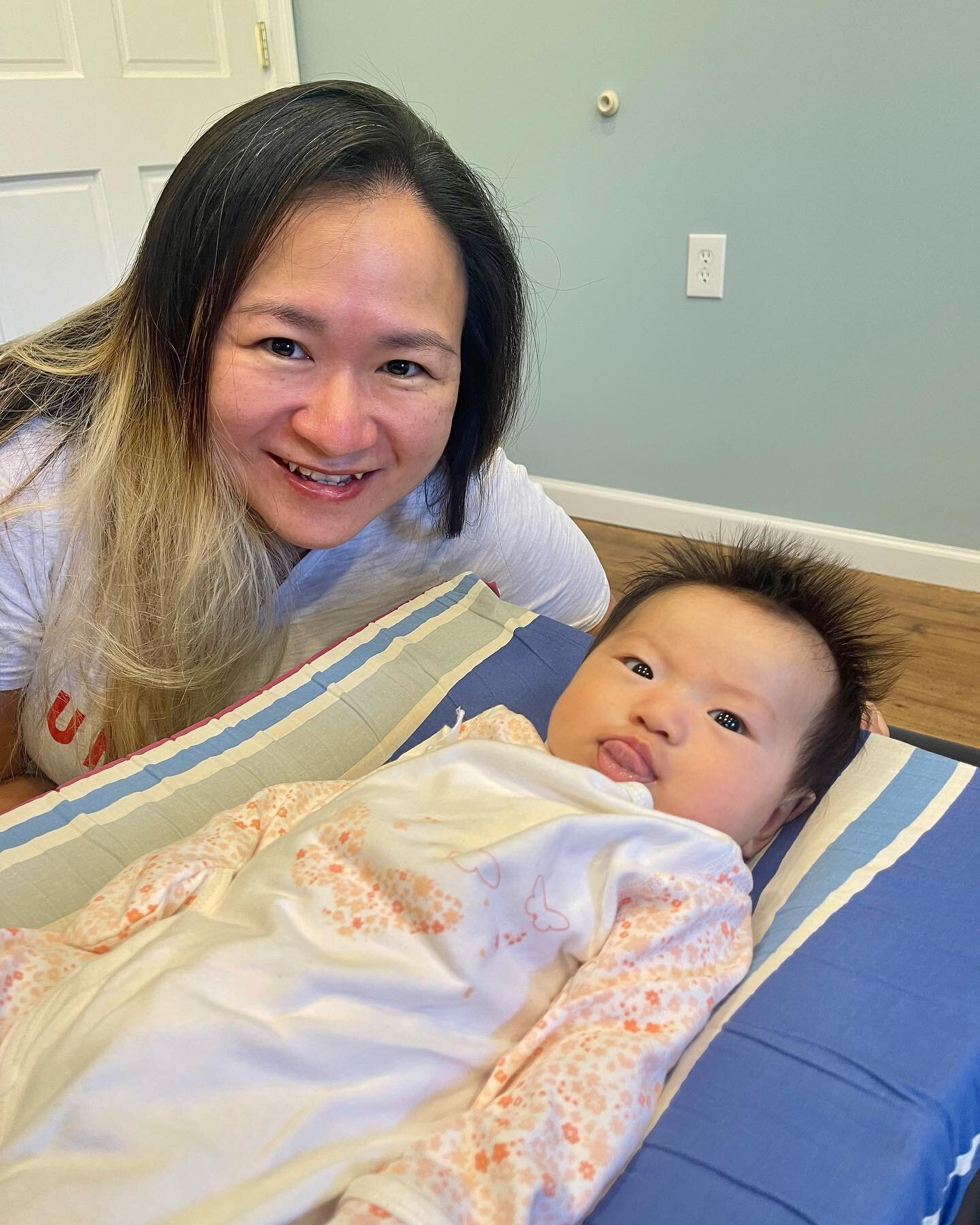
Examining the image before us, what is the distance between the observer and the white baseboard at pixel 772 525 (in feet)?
8.01

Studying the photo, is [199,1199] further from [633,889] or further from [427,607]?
[427,607]

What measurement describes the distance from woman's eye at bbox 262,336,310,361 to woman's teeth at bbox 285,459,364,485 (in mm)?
114

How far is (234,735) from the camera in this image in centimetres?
112

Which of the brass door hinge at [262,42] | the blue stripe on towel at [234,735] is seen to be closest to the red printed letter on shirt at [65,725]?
the blue stripe on towel at [234,735]

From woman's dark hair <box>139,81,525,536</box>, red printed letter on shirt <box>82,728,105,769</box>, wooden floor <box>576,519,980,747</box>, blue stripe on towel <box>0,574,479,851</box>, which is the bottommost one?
wooden floor <box>576,519,980,747</box>

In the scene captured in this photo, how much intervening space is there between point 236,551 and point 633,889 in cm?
57

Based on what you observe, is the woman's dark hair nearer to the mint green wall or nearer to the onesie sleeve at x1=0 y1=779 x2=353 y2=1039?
the onesie sleeve at x1=0 y1=779 x2=353 y2=1039

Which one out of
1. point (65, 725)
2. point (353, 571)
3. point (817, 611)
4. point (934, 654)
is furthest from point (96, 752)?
point (934, 654)

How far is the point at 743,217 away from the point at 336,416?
5.76 ft

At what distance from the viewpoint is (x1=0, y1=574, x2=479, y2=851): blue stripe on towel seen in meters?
0.98

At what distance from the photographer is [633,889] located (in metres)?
0.81

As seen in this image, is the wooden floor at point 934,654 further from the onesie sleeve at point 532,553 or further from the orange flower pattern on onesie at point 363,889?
the orange flower pattern on onesie at point 363,889

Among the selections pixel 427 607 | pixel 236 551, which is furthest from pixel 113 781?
pixel 427 607

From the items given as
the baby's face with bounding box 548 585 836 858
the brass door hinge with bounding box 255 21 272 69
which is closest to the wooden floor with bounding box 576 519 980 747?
the baby's face with bounding box 548 585 836 858
